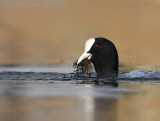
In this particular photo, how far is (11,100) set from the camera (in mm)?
7414

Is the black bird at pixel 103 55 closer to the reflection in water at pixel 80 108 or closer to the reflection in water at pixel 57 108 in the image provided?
the reflection in water at pixel 80 108

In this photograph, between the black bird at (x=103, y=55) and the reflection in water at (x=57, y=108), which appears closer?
the reflection in water at (x=57, y=108)

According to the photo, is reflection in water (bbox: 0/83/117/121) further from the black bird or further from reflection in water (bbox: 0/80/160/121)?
the black bird

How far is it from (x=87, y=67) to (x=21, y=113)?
8.54 m

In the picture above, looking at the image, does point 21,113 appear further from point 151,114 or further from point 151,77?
point 151,77

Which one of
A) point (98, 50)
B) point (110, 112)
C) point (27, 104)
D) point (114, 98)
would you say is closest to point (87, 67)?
point (98, 50)

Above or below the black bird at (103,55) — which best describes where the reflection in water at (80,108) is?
below

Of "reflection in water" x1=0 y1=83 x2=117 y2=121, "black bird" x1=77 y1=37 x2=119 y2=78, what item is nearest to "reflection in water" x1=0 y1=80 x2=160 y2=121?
"reflection in water" x1=0 y1=83 x2=117 y2=121

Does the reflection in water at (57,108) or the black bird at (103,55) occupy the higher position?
the black bird at (103,55)

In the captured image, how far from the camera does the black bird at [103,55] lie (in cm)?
1323

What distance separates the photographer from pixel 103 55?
13281 millimetres

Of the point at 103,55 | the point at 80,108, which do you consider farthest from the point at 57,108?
the point at 103,55

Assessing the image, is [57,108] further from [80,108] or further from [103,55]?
[103,55]

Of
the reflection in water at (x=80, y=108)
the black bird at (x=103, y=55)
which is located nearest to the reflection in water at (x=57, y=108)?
the reflection in water at (x=80, y=108)
